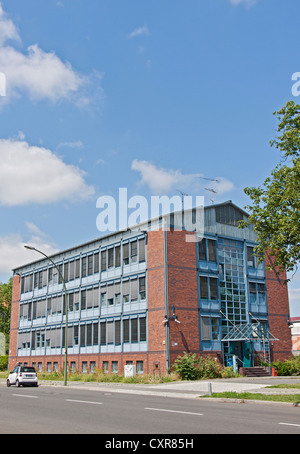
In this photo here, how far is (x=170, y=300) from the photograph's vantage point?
3538cm

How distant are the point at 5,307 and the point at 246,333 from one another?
51.0m

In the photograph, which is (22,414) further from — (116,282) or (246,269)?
(246,269)

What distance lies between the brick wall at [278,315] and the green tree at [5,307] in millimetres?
48657

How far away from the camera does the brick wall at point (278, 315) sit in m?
41.4

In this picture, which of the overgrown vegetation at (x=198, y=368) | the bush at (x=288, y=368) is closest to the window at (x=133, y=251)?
the overgrown vegetation at (x=198, y=368)

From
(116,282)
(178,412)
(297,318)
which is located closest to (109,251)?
(116,282)

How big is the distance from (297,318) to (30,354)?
56086 millimetres

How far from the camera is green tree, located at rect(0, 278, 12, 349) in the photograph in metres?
77.6

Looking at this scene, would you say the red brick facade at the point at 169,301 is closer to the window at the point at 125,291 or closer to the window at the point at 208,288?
the window at the point at 208,288

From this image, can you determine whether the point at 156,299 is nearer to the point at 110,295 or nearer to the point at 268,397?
the point at 110,295

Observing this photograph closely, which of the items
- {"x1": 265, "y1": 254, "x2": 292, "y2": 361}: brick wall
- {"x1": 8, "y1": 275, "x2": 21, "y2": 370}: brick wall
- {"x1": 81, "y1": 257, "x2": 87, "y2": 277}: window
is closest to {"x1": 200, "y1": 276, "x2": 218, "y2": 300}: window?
{"x1": 265, "y1": 254, "x2": 292, "y2": 361}: brick wall

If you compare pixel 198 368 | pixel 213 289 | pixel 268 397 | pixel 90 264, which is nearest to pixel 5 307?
pixel 90 264

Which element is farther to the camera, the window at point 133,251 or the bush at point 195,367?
the window at point 133,251

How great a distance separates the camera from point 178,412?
14320 millimetres
